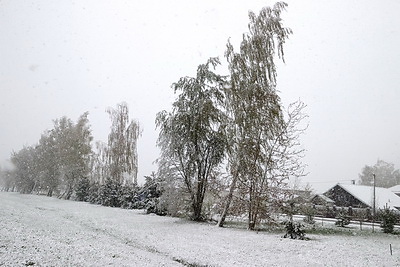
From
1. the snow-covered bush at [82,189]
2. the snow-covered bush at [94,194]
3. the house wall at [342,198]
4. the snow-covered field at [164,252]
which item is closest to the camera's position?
the snow-covered field at [164,252]

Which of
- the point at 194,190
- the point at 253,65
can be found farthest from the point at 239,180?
the point at 253,65

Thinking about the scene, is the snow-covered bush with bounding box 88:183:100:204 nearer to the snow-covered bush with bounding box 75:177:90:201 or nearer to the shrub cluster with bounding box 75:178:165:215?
the shrub cluster with bounding box 75:178:165:215

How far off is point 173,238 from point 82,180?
33719 millimetres

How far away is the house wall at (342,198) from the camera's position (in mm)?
41656

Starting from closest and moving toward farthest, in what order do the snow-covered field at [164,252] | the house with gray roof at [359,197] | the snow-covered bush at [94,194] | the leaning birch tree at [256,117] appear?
the snow-covered field at [164,252], the leaning birch tree at [256,117], the snow-covered bush at [94,194], the house with gray roof at [359,197]

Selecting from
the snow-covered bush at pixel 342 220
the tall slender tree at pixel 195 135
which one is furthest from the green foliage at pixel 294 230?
the snow-covered bush at pixel 342 220

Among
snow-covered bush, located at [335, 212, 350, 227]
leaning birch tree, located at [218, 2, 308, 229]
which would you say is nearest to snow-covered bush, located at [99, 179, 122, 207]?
leaning birch tree, located at [218, 2, 308, 229]

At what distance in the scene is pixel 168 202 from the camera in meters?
20.2

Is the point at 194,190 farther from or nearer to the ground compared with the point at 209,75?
nearer to the ground

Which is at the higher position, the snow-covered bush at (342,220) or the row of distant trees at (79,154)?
the row of distant trees at (79,154)

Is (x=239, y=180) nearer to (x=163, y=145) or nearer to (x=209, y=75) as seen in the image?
(x=163, y=145)

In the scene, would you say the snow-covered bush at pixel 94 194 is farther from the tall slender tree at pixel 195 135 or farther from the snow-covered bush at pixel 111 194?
the tall slender tree at pixel 195 135

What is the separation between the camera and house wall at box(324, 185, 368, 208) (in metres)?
41.7

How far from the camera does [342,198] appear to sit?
144 ft
